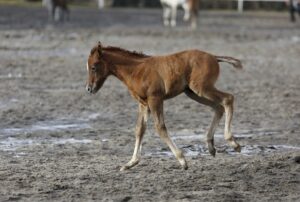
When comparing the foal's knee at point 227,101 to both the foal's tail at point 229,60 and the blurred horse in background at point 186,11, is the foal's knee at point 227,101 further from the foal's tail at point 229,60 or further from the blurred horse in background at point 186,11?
the blurred horse in background at point 186,11

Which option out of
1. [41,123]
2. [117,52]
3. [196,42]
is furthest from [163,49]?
[117,52]

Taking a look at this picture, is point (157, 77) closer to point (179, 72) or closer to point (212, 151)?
point (179, 72)

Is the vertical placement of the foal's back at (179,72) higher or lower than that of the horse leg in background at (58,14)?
higher

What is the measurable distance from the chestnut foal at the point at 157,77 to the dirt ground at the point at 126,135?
1.67 ft

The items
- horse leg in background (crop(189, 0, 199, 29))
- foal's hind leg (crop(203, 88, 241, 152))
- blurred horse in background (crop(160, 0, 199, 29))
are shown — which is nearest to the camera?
foal's hind leg (crop(203, 88, 241, 152))

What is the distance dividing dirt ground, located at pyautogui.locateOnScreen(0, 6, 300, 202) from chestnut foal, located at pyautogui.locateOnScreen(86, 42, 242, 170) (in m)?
0.51

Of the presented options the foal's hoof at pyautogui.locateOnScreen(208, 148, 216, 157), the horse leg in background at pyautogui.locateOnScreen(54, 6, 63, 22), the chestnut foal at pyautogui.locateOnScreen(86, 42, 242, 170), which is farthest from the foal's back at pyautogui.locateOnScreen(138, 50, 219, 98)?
the horse leg in background at pyautogui.locateOnScreen(54, 6, 63, 22)

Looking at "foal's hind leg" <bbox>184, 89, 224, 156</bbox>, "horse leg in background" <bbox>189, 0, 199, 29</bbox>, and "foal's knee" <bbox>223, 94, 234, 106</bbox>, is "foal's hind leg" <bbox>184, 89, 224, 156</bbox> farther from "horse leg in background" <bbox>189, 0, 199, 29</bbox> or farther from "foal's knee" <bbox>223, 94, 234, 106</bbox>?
"horse leg in background" <bbox>189, 0, 199, 29</bbox>

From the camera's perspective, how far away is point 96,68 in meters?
9.66

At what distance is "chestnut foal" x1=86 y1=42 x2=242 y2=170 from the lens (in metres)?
9.49

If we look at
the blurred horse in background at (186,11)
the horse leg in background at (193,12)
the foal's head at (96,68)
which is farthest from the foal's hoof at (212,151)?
the horse leg in background at (193,12)

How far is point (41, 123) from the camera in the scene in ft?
43.1

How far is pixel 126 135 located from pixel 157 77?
2888 mm

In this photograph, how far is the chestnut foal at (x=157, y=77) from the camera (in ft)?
31.1
